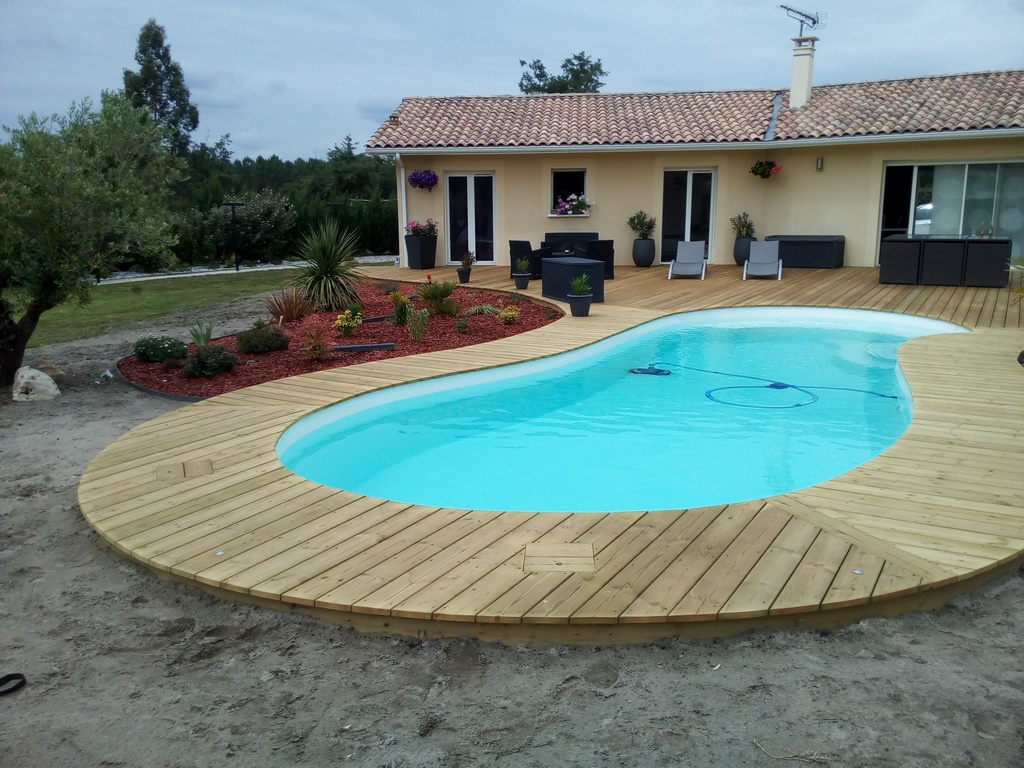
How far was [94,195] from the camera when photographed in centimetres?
696

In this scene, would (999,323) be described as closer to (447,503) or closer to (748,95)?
(447,503)

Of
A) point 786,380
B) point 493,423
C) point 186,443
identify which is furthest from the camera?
point 786,380

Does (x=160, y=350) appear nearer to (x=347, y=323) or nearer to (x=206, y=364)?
(x=206, y=364)

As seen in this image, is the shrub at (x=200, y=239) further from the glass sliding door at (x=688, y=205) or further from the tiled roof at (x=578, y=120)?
the glass sliding door at (x=688, y=205)

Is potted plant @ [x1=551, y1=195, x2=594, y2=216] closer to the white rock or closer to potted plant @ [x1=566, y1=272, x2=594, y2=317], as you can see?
potted plant @ [x1=566, y1=272, x2=594, y2=317]

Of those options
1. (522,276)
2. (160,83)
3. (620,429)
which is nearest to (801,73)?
(522,276)

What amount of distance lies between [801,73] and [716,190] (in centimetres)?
310

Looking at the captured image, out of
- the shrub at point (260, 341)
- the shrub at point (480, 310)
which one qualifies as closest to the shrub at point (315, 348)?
the shrub at point (260, 341)

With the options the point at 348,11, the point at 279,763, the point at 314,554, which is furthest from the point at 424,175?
the point at 279,763

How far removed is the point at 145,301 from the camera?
538 inches

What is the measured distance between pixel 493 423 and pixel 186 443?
2.70 m

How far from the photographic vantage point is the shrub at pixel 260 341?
8.80m

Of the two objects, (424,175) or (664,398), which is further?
(424,175)

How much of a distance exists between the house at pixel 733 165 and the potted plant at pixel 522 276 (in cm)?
399
